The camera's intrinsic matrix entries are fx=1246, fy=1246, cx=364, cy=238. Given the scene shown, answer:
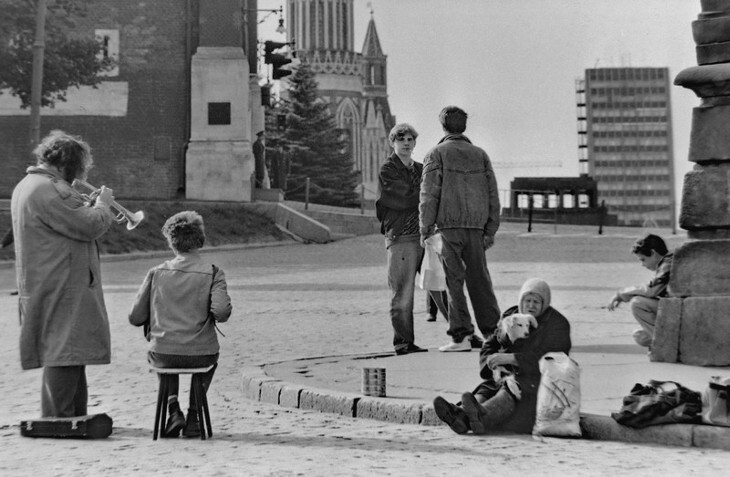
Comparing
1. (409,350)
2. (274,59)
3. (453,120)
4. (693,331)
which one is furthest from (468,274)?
(274,59)

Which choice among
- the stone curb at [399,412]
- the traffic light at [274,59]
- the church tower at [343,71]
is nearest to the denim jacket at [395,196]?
the stone curb at [399,412]

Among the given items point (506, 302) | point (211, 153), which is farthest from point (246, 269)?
point (211, 153)

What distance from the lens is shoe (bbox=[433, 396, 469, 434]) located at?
22.6 feet

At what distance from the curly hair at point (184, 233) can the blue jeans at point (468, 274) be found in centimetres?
359

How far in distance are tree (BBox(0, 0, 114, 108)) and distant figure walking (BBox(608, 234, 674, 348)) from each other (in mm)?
28947

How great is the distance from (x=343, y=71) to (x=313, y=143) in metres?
81.6

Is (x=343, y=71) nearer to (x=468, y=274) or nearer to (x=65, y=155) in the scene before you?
(x=468, y=274)

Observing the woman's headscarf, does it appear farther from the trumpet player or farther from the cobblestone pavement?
the trumpet player

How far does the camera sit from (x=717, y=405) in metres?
6.56

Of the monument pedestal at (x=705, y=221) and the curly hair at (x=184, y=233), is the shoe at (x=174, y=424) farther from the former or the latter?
the monument pedestal at (x=705, y=221)

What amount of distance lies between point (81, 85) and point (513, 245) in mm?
14020

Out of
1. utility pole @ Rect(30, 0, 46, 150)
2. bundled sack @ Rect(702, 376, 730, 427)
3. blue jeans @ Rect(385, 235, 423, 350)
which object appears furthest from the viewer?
utility pole @ Rect(30, 0, 46, 150)

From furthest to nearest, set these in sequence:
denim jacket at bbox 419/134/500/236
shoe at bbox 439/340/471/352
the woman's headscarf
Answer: shoe at bbox 439/340/471/352
denim jacket at bbox 419/134/500/236
the woman's headscarf

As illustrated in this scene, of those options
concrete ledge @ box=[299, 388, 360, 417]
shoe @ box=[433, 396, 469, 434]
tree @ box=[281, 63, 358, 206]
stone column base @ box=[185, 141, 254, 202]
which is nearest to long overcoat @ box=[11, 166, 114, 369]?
concrete ledge @ box=[299, 388, 360, 417]
